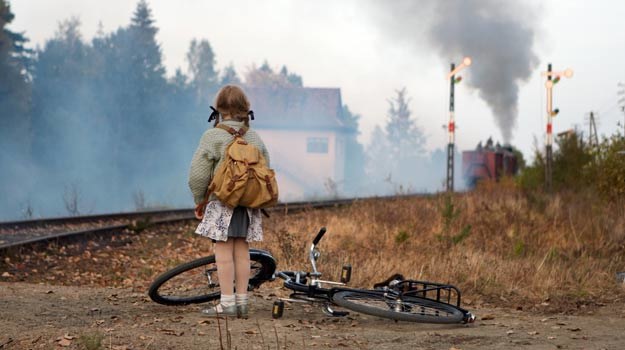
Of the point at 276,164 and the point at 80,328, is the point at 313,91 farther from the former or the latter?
the point at 80,328

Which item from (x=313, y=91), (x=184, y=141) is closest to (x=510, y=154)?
(x=184, y=141)

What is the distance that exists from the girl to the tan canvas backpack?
3.8 inches

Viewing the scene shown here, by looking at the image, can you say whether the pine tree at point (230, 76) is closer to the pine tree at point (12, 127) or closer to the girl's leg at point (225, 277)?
the pine tree at point (12, 127)

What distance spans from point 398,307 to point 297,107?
56.2 m

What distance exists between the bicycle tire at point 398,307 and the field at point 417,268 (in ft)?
0.38

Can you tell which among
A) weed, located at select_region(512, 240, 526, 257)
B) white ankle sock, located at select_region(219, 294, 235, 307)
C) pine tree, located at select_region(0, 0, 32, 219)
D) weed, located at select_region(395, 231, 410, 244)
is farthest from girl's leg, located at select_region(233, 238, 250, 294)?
pine tree, located at select_region(0, 0, 32, 219)

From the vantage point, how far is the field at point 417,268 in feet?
20.9

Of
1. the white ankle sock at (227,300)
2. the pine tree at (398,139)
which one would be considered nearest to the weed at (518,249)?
the white ankle sock at (227,300)

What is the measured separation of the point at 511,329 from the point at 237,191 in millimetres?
2316

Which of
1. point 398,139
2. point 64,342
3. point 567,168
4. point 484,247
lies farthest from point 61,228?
point 398,139

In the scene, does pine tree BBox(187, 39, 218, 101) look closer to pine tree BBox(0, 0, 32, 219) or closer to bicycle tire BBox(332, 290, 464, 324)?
pine tree BBox(0, 0, 32, 219)

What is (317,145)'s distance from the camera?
60.4 m

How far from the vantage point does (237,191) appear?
6.47m

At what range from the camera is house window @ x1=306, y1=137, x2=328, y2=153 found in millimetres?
60078
